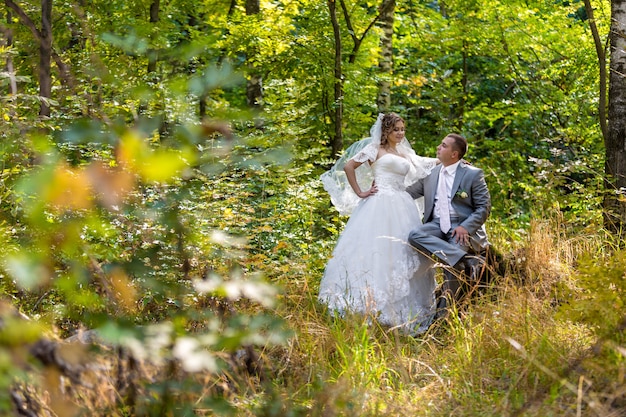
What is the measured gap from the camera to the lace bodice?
7129 mm

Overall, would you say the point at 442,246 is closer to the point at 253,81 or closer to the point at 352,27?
the point at 352,27

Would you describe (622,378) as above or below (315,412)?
above

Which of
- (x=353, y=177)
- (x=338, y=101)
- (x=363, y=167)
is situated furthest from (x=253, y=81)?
(x=353, y=177)

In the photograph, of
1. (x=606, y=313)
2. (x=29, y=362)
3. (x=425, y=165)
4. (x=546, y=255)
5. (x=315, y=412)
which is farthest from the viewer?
(x=425, y=165)

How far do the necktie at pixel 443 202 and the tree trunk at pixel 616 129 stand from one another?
1.56 metres

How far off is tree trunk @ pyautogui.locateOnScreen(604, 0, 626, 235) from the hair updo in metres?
2.03

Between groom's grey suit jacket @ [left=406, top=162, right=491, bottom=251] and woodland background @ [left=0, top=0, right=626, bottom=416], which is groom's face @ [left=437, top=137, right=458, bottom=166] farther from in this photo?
woodland background @ [left=0, top=0, right=626, bottom=416]

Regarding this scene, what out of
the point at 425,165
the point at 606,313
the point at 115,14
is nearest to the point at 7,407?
the point at 606,313

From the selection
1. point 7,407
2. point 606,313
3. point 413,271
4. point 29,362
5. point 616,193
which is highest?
point 29,362

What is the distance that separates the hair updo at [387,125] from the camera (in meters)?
7.12

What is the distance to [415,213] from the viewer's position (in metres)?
7.07

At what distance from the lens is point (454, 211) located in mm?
6703

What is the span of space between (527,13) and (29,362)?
42.9 feet

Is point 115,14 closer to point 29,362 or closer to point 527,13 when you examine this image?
point 527,13
